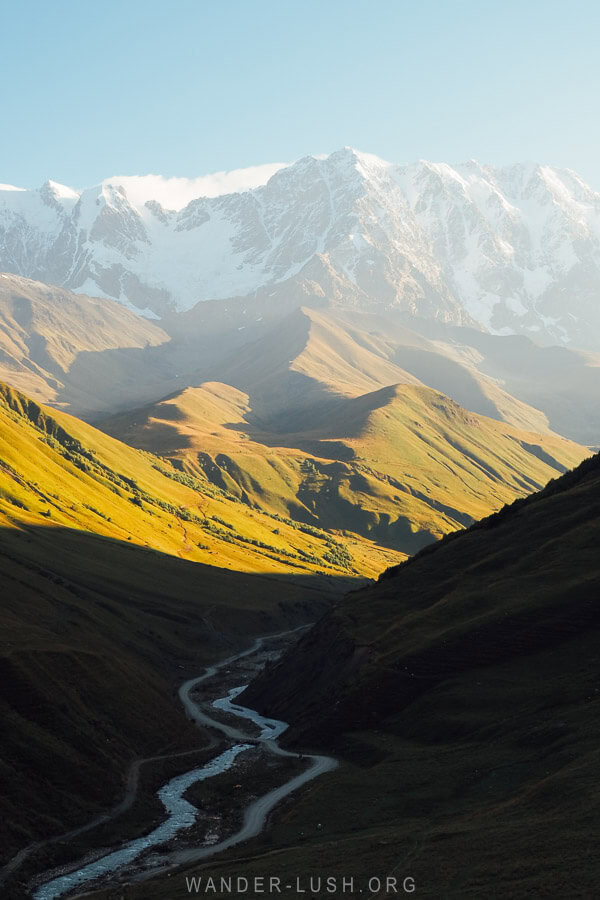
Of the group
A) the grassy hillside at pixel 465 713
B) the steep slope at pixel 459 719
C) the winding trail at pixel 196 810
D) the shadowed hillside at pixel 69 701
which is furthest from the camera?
the shadowed hillside at pixel 69 701

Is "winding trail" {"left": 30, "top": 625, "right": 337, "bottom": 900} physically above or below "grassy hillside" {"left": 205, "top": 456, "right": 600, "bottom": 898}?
below

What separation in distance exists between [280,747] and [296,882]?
5830 cm

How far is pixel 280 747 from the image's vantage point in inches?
4596

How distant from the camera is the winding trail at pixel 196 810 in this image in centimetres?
7362

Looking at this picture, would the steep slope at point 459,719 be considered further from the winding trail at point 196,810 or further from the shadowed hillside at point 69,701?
the shadowed hillside at point 69,701

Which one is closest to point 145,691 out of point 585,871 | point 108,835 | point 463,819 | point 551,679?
point 108,835

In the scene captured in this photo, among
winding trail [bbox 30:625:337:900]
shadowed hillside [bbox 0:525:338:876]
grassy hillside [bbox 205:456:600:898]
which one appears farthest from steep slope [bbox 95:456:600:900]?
shadowed hillside [bbox 0:525:338:876]

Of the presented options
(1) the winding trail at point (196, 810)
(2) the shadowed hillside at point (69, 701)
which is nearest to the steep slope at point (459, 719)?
(1) the winding trail at point (196, 810)

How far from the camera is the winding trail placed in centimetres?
7362

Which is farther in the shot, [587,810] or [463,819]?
[463,819]

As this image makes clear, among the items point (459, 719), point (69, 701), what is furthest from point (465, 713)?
point (69, 701)

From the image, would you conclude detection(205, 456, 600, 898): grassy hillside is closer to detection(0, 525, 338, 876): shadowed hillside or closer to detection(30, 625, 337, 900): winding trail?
detection(30, 625, 337, 900): winding trail

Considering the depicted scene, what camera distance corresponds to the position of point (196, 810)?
93.1 metres

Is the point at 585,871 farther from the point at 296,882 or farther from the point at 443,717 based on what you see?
the point at 443,717
